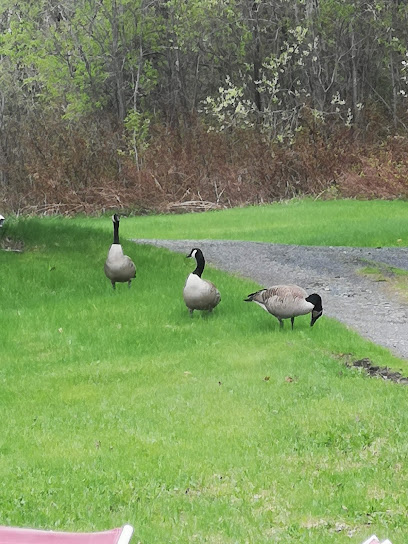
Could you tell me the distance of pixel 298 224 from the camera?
83.0 ft

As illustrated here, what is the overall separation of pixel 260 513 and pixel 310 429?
191 centimetres

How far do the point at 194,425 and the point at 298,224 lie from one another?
58.0ft

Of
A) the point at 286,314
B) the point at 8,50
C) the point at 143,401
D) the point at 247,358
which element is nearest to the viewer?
the point at 143,401

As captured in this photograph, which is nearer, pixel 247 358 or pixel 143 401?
pixel 143 401

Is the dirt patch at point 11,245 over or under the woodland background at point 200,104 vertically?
under

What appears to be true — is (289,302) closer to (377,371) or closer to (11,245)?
(377,371)

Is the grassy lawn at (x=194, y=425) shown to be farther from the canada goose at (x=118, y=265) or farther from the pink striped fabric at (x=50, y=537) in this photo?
the pink striped fabric at (x=50, y=537)

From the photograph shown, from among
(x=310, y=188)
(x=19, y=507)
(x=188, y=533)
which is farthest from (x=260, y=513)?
(x=310, y=188)

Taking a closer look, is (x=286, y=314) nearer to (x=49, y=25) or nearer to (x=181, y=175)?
(x=181, y=175)

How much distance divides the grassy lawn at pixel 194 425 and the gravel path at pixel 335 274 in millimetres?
841

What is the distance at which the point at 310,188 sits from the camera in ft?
109

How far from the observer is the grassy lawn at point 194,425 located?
19.7 ft

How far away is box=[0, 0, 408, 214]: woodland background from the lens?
110 feet

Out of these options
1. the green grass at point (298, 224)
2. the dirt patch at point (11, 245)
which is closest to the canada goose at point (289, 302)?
the dirt patch at point (11, 245)
